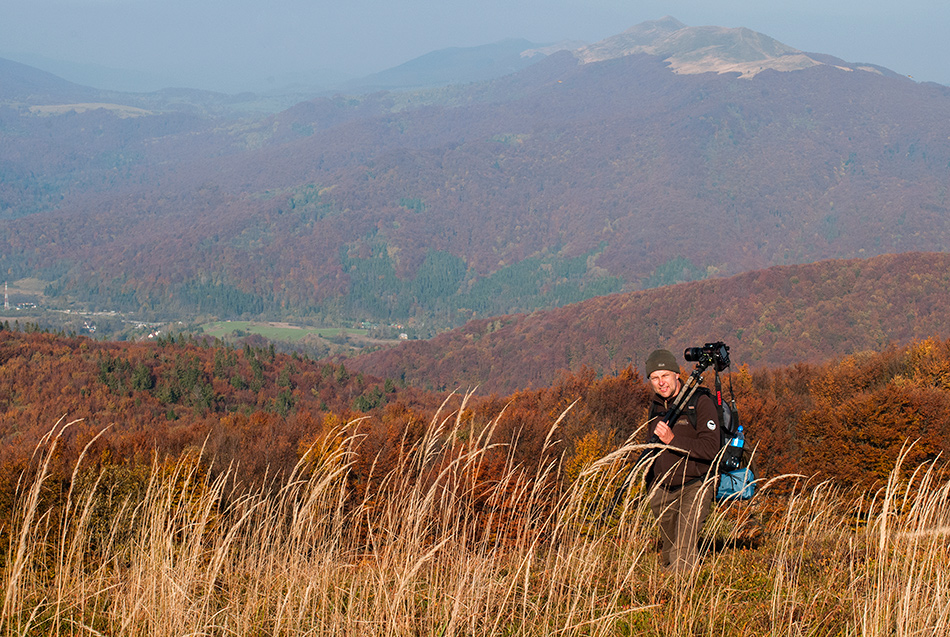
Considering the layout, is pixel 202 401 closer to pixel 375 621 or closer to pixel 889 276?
pixel 375 621

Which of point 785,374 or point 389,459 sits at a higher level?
point 389,459

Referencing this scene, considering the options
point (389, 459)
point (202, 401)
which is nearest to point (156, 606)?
point (389, 459)

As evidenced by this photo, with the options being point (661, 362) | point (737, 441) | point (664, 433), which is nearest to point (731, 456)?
point (737, 441)

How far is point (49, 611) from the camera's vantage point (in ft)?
13.9

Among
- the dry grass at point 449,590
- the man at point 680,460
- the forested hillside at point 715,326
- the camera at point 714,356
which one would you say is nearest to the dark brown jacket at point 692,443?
the man at point 680,460

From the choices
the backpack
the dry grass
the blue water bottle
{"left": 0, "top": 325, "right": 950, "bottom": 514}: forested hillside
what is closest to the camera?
the backpack

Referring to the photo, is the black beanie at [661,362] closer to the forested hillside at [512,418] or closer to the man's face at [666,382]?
the man's face at [666,382]

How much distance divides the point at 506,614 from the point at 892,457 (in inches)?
822

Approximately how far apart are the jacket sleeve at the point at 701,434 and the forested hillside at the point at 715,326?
128047mm

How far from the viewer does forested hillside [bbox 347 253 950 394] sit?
132125mm

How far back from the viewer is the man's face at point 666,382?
5.42 metres

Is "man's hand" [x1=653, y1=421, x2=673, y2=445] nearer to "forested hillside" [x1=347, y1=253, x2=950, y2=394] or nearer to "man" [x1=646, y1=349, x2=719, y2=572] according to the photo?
"man" [x1=646, y1=349, x2=719, y2=572]

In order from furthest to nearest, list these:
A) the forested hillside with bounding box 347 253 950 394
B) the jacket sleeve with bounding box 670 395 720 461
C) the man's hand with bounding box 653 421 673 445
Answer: the forested hillside with bounding box 347 253 950 394 < the jacket sleeve with bounding box 670 395 720 461 < the man's hand with bounding box 653 421 673 445

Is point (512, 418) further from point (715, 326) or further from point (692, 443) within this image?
point (715, 326)
